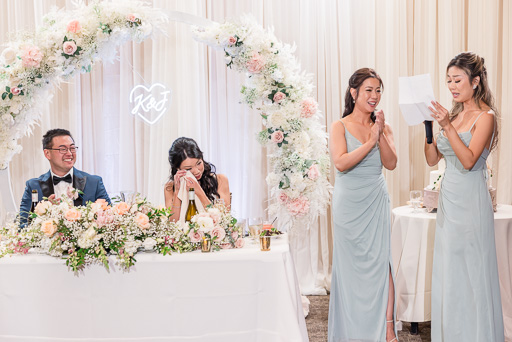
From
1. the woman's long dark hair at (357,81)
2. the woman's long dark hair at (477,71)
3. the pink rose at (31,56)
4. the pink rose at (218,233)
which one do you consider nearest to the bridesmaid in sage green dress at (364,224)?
the woman's long dark hair at (357,81)

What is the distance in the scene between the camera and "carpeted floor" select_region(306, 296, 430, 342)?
395 cm

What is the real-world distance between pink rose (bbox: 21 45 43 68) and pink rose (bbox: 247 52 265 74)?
5.02 ft

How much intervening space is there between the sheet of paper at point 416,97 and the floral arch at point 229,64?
0.96 meters

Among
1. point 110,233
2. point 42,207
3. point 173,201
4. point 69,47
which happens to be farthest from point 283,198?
point 69,47

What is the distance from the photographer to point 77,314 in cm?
293

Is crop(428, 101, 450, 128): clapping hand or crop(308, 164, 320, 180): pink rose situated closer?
crop(428, 101, 450, 128): clapping hand

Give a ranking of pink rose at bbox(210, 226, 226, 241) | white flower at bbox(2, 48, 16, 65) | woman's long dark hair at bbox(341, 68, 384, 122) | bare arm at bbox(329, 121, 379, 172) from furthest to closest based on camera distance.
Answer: white flower at bbox(2, 48, 16, 65), woman's long dark hair at bbox(341, 68, 384, 122), bare arm at bbox(329, 121, 379, 172), pink rose at bbox(210, 226, 226, 241)

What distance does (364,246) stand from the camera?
141 inches

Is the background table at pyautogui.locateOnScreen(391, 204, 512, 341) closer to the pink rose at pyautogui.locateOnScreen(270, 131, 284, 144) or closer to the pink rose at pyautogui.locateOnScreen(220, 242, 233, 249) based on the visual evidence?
the pink rose at pyautogui.locateOnScreen(270, 131, 284, 144)

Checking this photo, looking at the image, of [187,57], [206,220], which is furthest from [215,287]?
[187,57]

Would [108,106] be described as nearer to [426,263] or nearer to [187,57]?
[187,57]

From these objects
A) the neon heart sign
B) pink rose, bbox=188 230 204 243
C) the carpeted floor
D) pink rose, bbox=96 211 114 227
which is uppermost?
the neon heart sign

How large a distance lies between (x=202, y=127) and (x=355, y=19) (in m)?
1.86

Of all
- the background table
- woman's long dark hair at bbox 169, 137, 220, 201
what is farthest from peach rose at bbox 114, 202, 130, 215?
the background table
